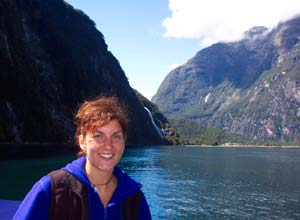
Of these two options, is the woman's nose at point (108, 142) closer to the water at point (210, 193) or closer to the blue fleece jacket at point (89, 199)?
the blue fleece jacket at point (89, 199)

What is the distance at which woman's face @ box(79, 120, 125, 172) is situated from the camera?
11.0 ft

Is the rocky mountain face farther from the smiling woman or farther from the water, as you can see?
the smiling woman

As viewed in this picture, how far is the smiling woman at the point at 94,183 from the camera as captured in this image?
9.91 feet

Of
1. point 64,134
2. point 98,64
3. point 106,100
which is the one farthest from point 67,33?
point 106,100

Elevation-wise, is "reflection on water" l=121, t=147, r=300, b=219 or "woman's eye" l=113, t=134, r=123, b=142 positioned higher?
"woman's eye" l=113, t=134, r=123, b=142

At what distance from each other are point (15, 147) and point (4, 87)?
36.2 ft

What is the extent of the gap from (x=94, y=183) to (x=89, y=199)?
22 centimetres

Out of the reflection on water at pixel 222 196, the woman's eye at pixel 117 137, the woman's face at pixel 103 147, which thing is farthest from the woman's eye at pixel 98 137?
the reflection on water at pixel 222 196

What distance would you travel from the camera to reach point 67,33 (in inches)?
5827

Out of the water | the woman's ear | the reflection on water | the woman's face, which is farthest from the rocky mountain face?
the woman's face

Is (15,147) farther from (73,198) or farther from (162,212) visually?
(73,198)

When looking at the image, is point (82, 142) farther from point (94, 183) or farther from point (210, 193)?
point (210, 193)

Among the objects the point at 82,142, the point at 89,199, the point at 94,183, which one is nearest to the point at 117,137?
the point at 82,142

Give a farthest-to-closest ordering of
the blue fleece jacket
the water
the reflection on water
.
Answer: the water → the reflection on water → the blue fleece jacket
